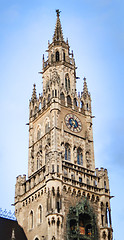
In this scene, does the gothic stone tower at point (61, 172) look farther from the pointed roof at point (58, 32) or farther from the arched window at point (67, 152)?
the pointed roof at point (58, 32)

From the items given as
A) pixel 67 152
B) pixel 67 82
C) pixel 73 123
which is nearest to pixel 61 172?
pixel 67 152

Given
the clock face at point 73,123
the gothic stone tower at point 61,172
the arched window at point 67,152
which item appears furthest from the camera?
the clock face at point 73,123

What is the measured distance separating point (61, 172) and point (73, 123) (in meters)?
9.25

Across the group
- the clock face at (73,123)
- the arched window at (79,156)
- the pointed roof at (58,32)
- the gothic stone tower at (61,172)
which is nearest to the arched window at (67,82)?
the gothic stone tower at (61,172)

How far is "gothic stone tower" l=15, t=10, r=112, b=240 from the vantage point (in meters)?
41.4

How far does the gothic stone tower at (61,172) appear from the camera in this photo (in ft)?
136

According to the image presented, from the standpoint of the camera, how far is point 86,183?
149ft

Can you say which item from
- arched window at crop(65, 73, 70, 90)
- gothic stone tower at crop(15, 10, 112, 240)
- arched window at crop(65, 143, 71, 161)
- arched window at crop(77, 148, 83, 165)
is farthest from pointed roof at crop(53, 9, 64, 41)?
arched window at crop(65, 143, 71, 161)

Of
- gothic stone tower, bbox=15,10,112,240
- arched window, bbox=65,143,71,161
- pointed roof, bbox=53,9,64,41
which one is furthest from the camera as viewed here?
pointed roof, bbox=53,9,64,41

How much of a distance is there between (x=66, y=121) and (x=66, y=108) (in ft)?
7.11

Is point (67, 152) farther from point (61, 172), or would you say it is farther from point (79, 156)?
point (61, 172)

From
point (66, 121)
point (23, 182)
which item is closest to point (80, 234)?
point (23, 182)

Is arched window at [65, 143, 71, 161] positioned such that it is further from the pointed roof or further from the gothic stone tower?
the pointed roof

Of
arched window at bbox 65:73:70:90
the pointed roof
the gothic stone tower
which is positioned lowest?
the gothic stone tower
